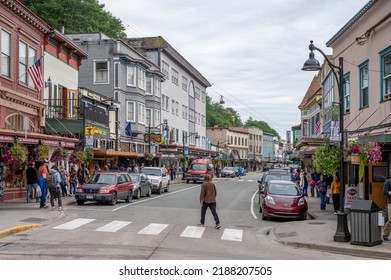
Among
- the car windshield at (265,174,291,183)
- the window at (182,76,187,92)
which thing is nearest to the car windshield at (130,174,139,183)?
the car windshield at (265,174,291,183)

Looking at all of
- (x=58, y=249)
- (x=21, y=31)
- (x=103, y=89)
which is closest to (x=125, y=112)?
(x=103, y=89)

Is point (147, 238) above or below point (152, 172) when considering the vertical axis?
below

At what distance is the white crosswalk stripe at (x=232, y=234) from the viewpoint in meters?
15.0

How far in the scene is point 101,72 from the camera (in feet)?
157

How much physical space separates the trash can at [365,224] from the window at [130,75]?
123 feet

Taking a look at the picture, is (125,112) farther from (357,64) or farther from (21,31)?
(357,64)

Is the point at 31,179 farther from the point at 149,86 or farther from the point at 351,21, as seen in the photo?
the point at 149,86

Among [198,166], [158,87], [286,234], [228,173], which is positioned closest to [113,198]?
[286,234]

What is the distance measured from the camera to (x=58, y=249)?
38.5 ft

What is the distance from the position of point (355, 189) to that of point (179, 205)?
334 inches

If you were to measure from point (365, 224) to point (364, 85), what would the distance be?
9784mm

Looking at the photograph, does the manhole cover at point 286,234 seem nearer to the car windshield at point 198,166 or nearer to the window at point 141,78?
the car windshield at point 198,166

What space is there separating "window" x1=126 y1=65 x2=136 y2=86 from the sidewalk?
27024 mm

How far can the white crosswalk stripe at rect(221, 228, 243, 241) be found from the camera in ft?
49.1
